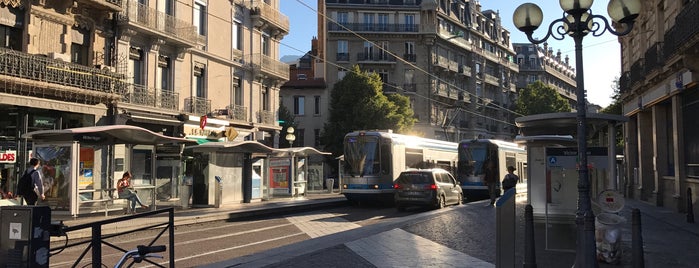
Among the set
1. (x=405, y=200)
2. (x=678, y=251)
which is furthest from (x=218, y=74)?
(x=678, y=251)

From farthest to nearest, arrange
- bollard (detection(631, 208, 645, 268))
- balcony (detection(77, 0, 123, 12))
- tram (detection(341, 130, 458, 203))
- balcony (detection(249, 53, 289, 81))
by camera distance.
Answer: balcony (detection(249, 53, 289, 81)) → tram (detection(341, 130, 458, 203)) → balcony (detection(77, 0, 123, 12)) → bollard (detection(631, 208, 645, 268))

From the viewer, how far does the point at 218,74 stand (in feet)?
101

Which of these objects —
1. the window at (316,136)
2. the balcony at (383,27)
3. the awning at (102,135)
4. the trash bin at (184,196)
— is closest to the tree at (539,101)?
the balcony at (383,27)

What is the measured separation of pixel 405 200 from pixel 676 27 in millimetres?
10635

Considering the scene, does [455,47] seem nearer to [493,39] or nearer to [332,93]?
[493,39]

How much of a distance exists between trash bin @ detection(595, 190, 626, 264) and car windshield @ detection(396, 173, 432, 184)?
479 inches

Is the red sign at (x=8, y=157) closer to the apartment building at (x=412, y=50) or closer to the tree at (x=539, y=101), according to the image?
the apartment building at (x=412, y=50)

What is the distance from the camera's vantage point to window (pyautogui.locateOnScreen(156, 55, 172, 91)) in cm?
2664

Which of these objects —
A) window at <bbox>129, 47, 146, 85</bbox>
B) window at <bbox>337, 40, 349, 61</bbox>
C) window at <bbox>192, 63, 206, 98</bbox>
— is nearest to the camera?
window at <bbox>129, 47, 146, 85</bbox>

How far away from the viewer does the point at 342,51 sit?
58.8 metres

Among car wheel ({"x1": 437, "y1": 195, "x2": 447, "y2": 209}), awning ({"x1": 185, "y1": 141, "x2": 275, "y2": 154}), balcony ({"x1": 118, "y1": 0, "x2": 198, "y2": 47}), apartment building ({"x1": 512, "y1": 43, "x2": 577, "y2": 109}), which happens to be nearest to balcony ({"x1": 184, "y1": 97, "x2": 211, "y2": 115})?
balcony ({"x1": 118, "y1": 0, "x2": 198, "y2": 47})

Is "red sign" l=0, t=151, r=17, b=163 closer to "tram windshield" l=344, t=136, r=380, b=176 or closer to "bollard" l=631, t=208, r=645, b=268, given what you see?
"tram windshield" l=344, t=136, r=380, b=176

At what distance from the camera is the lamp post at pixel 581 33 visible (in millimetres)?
8000

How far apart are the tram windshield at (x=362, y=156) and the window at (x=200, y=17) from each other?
36.7 feet
